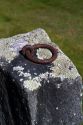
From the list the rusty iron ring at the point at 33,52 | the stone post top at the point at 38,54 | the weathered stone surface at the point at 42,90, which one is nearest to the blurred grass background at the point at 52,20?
the stone post top at the point at 38,54

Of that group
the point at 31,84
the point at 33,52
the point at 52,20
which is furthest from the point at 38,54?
the point at 52,20

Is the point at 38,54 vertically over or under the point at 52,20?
under

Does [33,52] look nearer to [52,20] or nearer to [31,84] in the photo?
[31,84]

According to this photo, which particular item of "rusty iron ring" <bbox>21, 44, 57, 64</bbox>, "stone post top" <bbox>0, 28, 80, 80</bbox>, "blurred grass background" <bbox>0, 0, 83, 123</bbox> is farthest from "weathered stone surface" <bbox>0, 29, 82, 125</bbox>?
"blurred grass background" <bbox>0, 0, 83, 123</bbox>

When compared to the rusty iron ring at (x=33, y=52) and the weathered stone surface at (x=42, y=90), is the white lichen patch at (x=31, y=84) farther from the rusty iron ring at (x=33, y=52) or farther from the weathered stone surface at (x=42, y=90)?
the rusty iron ring at (x=33, y=52)

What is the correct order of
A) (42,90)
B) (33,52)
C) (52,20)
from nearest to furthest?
(42,90) < (33,52) < (52,20)

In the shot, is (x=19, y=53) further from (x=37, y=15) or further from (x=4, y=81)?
(x=37, y=15)

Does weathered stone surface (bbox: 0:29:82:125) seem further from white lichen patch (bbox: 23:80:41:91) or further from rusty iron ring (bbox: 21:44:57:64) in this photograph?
rusty iron ring (bbox: 21:44:57:64)
